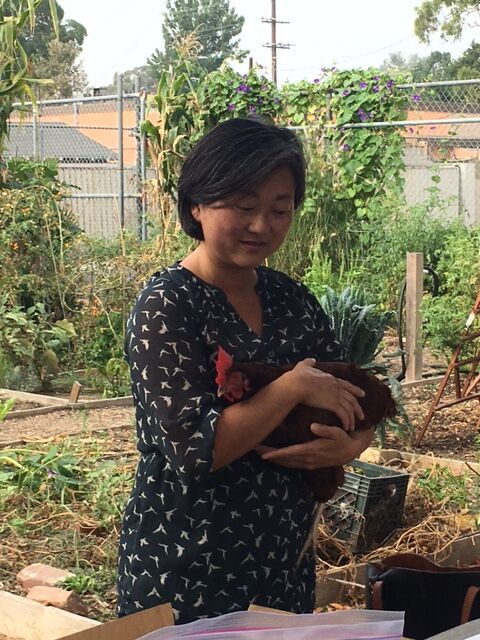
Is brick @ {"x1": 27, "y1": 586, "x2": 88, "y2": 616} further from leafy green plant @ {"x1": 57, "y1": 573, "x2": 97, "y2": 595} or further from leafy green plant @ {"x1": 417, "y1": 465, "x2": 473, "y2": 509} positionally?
leafy green plant @ {"x1": 417, "y1": 465, "x2": 473, "y2": 509}

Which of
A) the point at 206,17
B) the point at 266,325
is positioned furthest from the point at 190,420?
the point at 206,17

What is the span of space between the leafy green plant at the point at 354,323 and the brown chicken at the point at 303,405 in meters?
2.65

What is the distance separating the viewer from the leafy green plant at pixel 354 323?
4922mm

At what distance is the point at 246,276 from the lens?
85.2 inches

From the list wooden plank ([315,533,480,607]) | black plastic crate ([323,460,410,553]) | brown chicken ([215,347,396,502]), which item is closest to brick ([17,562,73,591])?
wooden plank ([315,533,480,607])

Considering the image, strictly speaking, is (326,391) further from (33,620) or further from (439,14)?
(439,14)

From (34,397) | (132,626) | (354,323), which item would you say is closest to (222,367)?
(132,626)

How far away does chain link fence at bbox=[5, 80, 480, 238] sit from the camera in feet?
37.7

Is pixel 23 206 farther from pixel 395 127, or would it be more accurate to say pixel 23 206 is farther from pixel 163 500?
pixel 163 500

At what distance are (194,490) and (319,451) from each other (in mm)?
265

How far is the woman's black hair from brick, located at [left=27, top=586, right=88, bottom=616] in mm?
2149

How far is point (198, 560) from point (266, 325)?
1.69 feet

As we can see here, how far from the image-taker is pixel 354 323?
4.91m

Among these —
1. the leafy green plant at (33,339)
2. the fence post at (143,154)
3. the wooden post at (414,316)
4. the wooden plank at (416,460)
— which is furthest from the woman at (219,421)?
the fence post at (143,154)
